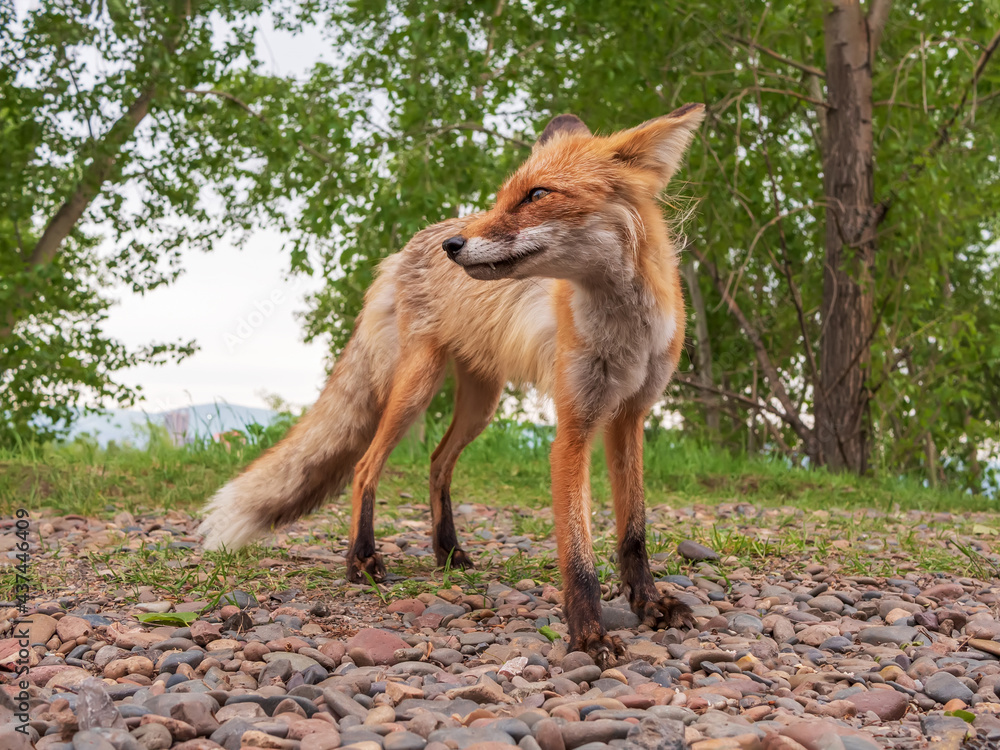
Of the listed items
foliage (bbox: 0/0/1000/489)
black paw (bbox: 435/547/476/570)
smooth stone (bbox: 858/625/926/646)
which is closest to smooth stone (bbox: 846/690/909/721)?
smooth stone (bbox: 858/625/926/646)

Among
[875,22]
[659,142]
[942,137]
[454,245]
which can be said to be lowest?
[454,245]

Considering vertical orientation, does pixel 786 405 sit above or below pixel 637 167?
below

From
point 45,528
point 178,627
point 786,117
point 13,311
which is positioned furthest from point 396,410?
point 786,117

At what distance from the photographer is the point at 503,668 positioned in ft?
9.10

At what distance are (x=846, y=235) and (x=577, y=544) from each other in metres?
6.61

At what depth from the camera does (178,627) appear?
10.6 feet

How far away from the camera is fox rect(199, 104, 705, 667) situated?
9.93 ft

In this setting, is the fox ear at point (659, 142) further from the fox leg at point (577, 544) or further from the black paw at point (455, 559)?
the black paw at point (455, 559)

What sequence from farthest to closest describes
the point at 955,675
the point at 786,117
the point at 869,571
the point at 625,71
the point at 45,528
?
the point at 786,117, the point at 625,71, the point at 45,528, the point at 869,571, the point at 955,675

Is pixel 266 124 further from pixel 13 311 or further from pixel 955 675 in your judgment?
pixel 955 675

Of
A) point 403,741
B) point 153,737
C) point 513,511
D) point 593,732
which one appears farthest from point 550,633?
point 513,511

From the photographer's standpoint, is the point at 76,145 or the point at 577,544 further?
the point at 76,145

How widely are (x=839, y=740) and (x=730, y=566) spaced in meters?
2.28

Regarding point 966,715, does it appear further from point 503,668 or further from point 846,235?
point 846,235
